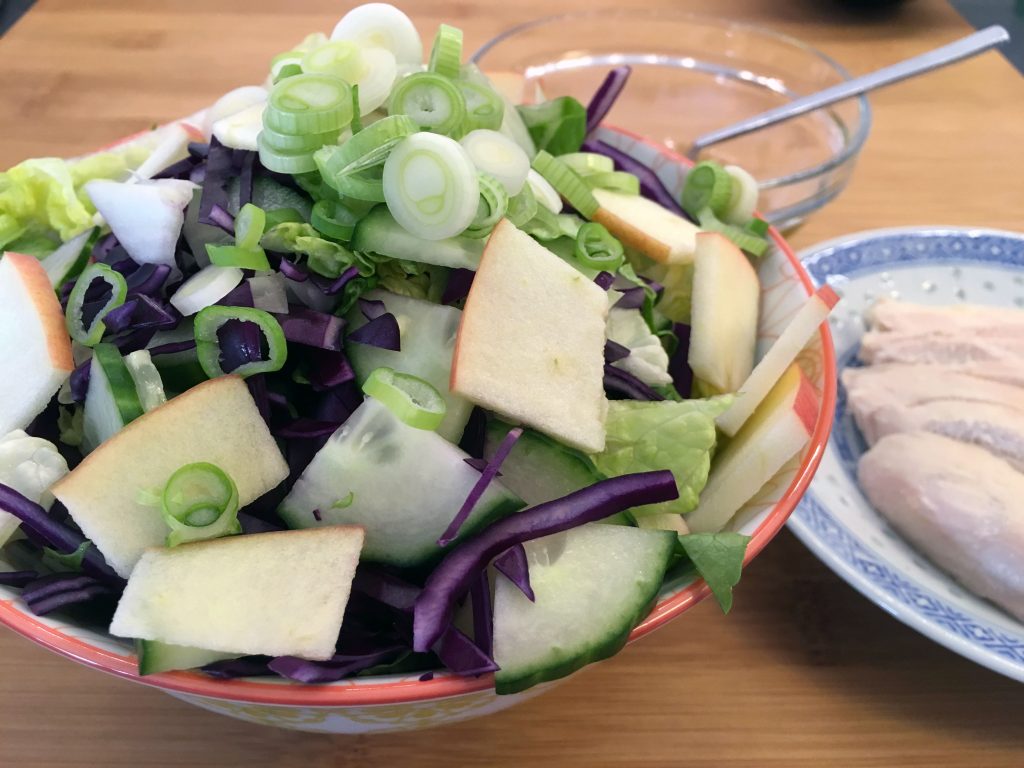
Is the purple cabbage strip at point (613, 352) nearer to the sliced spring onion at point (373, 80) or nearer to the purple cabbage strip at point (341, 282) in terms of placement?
the purple cabbage strip at point (341, 282)

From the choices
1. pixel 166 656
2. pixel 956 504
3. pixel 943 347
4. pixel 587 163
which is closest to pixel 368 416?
pixel 166 656

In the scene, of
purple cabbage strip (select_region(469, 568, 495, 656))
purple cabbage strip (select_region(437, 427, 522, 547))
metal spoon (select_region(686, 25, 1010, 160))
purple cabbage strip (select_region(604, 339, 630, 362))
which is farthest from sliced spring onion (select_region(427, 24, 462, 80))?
metal spoon (select_region(686, 25, 1010, 160))

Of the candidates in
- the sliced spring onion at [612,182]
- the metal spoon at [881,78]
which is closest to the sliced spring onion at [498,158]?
the sliced spring onion at [612,182]

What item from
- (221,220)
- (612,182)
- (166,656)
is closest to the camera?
(166,656)

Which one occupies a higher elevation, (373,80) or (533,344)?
(373,80)

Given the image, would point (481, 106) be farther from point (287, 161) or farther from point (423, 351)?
point (423, 351)

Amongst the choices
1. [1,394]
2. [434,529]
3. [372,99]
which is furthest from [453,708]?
[372,99]
